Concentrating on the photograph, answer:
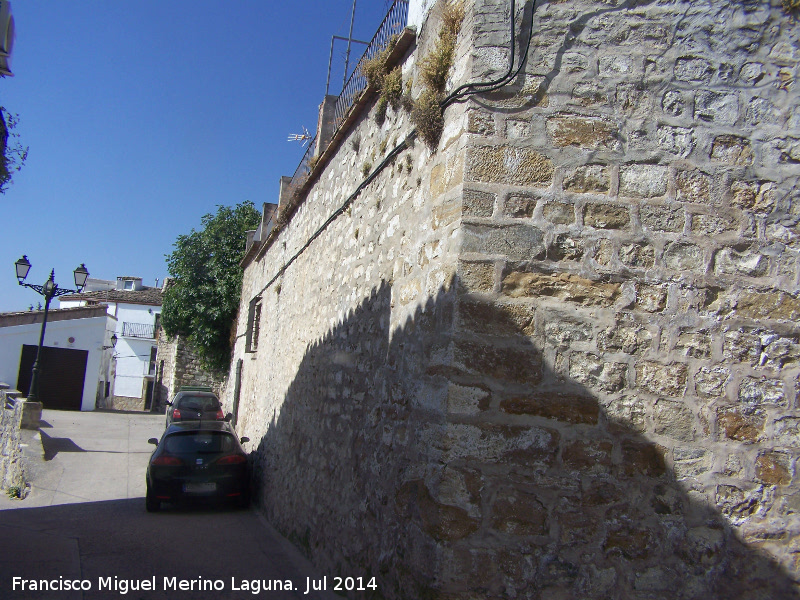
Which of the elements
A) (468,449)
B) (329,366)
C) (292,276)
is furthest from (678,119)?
(292,276)

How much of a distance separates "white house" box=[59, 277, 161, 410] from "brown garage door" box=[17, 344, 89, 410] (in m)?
6.14

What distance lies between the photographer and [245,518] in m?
8.34

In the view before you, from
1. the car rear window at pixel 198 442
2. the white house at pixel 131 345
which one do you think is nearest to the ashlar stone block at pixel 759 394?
the car rear window at pixel 198 442

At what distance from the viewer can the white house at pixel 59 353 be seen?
23484mm

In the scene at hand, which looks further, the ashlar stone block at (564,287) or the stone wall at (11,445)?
the stone wall at (11,445)

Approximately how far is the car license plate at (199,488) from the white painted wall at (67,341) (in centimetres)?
1859

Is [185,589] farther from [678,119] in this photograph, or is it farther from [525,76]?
[678,119]

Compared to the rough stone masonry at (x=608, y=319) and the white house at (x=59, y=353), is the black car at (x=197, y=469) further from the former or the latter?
the white house at (x=59, y=353)

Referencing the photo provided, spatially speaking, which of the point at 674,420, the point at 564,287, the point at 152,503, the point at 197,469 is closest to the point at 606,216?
the point at 564,287

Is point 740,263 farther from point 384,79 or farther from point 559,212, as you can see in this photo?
point 384,79

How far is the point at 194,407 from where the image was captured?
48.0ft

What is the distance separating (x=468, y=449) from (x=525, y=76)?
80.3 inches

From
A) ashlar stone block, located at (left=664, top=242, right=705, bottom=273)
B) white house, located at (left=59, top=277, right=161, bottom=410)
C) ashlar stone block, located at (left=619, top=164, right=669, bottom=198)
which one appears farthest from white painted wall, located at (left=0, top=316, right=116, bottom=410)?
ashlar stone block, located at (left=664, top=242, right=705, bottom=273)

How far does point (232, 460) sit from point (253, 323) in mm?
5313
